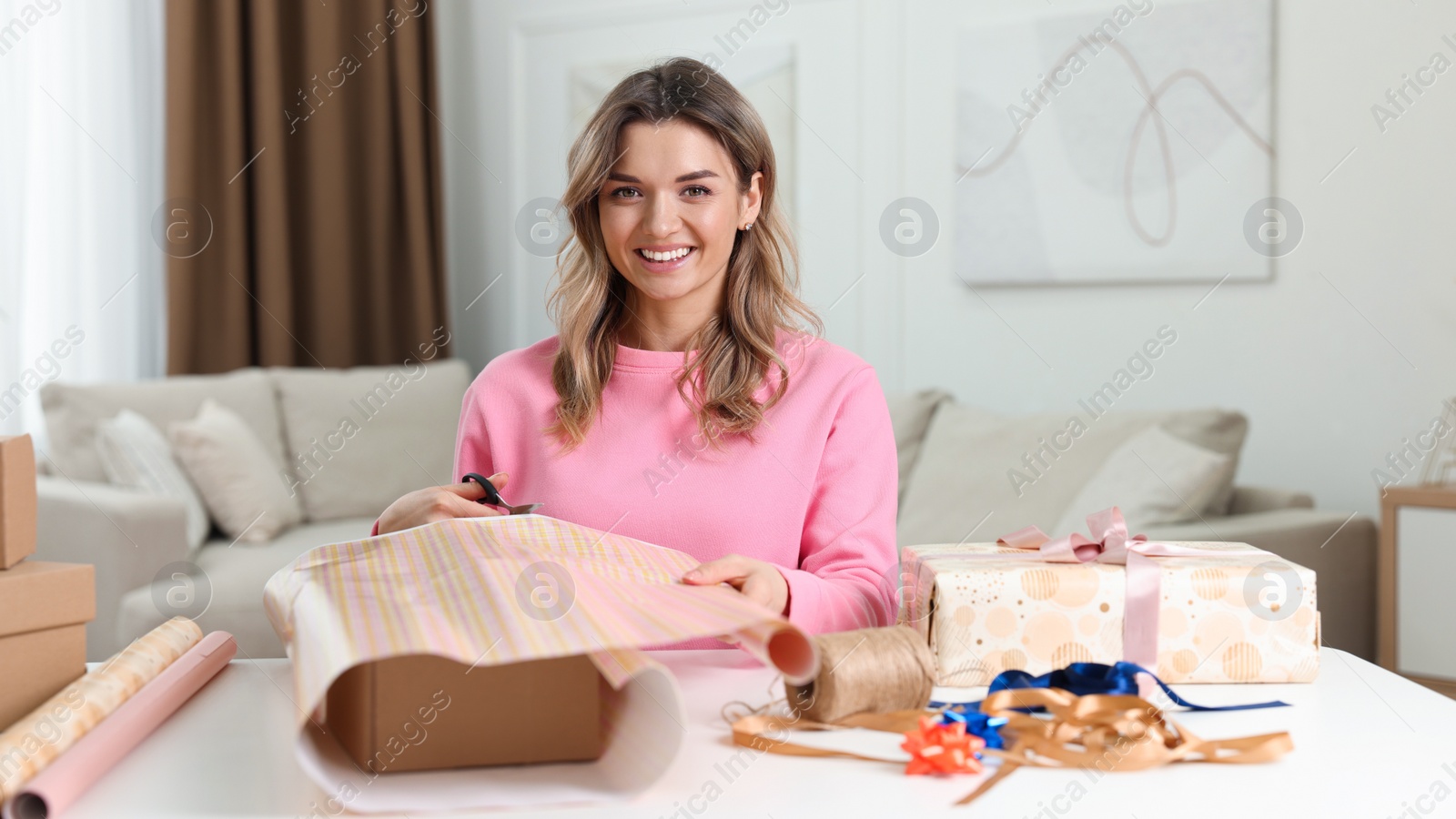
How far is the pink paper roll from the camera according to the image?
62cm

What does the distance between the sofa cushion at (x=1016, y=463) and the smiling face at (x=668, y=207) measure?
5.24 ft

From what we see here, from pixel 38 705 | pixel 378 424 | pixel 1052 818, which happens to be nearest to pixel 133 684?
pixel 38 705

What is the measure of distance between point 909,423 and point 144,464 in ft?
6.72

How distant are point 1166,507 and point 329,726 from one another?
7.14 ft

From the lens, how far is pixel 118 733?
69 centimetres

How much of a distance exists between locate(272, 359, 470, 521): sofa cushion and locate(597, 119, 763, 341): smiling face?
2328 millimetres

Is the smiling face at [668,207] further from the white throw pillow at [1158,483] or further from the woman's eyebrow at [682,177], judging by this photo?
the white throw pillow at [1158,483]

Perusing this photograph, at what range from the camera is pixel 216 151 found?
365cm

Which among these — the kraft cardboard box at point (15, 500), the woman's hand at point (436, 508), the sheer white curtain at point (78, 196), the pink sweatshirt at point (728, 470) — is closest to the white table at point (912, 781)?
the kraft cardboard box at point (15, 500)

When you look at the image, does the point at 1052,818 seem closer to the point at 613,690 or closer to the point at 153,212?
the point at 613,690

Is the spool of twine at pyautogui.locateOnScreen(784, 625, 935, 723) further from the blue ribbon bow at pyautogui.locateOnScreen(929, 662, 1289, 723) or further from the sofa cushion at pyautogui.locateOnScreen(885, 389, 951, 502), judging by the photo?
the sofa cushion at pyautogui.locateOnScreen(885, 389, 951, 502)

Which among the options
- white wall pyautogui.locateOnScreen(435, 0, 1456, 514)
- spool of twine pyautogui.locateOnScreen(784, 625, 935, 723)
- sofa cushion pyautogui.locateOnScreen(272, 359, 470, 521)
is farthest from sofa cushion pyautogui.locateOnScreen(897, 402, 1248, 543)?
spool of twine pyautogui.locateOnScreen(784, 625, 935, 723)

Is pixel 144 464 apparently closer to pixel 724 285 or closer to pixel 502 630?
pixel 724 285

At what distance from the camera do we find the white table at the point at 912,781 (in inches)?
24.7
